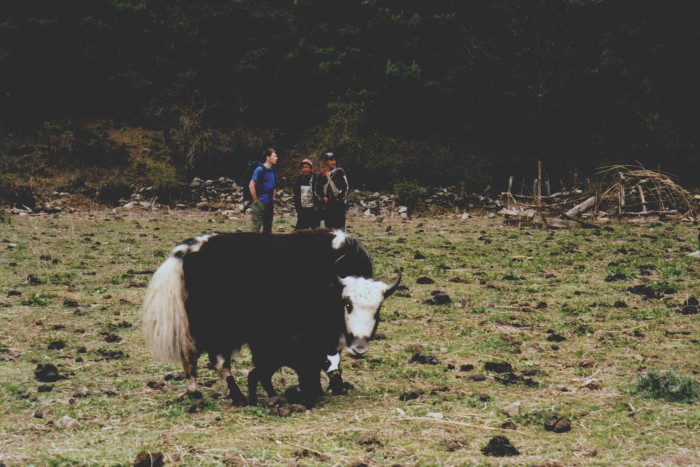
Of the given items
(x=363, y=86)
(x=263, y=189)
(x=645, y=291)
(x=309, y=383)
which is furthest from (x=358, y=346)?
(x=363, y=86)

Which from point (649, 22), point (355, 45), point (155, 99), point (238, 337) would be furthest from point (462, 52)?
point (238, 337)

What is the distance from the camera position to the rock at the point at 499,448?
4.59m

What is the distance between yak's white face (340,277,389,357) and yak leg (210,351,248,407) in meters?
0.93

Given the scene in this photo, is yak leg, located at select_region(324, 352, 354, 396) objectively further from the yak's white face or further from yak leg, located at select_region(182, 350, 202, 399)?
yak leg, located at select_region(182, 350, 202, 399)

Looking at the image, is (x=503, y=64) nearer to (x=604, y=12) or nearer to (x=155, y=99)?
(x=604, y=12)

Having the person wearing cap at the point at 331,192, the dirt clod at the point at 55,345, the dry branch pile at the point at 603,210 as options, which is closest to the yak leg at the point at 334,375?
the dirt clod at the point at 55,345

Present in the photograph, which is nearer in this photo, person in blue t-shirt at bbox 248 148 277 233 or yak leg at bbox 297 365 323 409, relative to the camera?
yak leg at bbox 297 365 323 409

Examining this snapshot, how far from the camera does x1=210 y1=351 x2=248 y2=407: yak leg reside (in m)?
5.91

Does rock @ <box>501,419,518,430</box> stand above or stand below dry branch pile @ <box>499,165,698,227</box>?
below

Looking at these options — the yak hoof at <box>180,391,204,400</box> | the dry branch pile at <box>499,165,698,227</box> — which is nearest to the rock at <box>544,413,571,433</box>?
the yak hoof at <box>180,391,204,400</box>

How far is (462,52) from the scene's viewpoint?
2906cm

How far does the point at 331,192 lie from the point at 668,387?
7.32m

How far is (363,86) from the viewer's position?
29.1m

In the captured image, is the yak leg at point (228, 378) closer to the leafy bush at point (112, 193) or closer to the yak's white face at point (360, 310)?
the yak's white face at point (360, 310)
